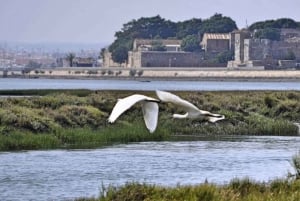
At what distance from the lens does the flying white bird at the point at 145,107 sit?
18.8 metres

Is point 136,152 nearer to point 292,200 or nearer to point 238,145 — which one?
point 238,145

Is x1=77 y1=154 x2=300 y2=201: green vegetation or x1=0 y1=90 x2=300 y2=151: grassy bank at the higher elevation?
x1=77 y1=154 x2=300 y2=201: green vegetation

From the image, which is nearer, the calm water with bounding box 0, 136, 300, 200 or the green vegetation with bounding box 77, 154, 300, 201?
the green vegetation with bounding box 77, 154, 300, 201

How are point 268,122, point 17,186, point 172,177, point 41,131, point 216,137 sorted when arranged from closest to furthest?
point 17,186, point 172,177, point 41,131, point 216,137, point 268,122

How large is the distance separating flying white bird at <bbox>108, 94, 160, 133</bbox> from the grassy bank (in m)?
23.8

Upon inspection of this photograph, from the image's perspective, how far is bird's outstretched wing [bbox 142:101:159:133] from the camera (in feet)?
63.2

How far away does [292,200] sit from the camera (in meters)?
21.5

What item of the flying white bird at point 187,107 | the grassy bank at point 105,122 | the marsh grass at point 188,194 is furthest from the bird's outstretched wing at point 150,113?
the grassy bank at point 105,122

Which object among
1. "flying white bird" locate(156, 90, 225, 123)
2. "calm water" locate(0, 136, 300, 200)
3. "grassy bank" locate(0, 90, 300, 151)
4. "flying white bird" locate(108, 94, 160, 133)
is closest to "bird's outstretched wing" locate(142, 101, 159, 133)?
"flying white bird" locate(108, 94, 160, 133)

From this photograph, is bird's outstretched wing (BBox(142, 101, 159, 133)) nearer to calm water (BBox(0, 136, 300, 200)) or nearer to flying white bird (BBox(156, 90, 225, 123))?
flying white bird (BBox(156, 90, 225, 123))

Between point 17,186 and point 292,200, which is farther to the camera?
point 17,186

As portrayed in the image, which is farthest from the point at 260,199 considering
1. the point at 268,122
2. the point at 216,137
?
the point at 268,122

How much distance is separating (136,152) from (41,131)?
5.12 meters

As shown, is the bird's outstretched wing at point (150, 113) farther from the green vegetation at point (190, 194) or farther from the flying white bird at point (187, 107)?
the green vegetation at point (190, 194)
